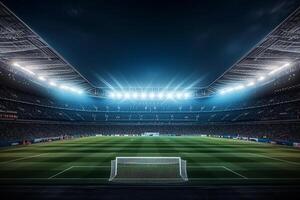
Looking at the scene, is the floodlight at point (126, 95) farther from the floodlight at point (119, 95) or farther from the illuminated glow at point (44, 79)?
the illuminated glow at point (44, 79)

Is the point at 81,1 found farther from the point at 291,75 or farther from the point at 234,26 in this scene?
the point at 291,75

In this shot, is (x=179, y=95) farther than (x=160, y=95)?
Yes

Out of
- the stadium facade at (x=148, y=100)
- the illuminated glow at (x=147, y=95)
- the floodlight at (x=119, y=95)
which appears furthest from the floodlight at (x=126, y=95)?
the stadium facade at (x=148, y=100)

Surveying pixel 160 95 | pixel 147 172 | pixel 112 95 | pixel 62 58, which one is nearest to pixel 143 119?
pixel 160 95

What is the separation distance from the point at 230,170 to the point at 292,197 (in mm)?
7230

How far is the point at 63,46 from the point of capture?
104ft

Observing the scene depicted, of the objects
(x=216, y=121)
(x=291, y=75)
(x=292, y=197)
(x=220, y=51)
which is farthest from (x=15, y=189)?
(x=216, y=121)

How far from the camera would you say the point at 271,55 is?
1448 inches

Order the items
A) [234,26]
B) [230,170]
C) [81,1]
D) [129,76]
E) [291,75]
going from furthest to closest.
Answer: [129,76] < [291,75] < [234,26] < [81,1] < [230,170]

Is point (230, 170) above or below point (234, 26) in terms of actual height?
below

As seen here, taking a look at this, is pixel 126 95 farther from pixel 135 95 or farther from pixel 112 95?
pixel 112 95

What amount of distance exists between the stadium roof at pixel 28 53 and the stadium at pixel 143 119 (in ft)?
0.56

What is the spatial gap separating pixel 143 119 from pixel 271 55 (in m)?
52.8

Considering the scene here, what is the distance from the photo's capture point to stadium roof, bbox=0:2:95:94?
25.1 meters
